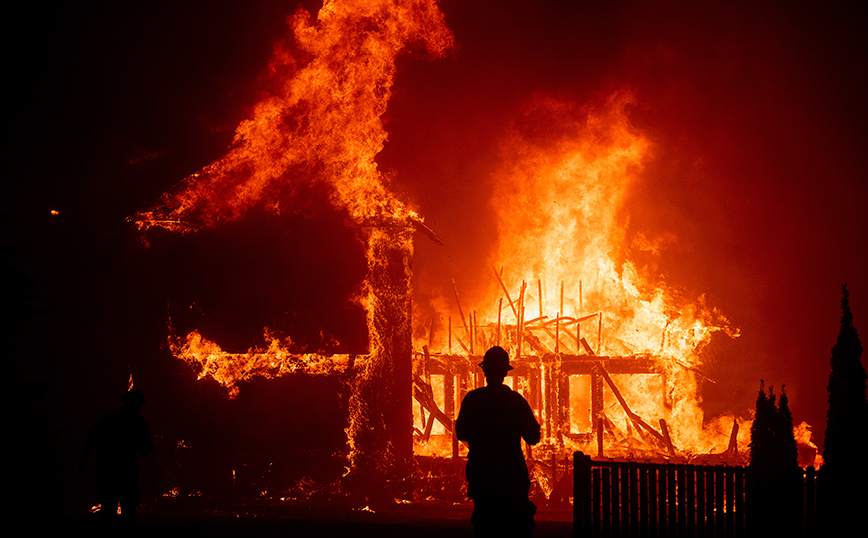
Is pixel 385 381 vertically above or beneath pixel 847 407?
beneath

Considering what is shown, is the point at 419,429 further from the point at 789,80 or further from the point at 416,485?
the point at 789,80

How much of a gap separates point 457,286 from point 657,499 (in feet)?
67.5

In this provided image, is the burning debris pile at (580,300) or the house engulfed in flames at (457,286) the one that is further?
the burning debris pile at (580,300)

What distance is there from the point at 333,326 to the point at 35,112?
9.70 metres

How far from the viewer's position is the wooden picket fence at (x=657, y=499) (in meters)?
8.11

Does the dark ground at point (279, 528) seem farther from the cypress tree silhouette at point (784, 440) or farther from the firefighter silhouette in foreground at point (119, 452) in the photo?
the cypress tree silhouette at point (784, 440)

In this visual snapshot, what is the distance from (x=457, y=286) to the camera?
2862cm

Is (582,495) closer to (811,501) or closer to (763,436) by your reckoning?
(811,501)

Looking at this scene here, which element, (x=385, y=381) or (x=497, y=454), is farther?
(x=385, y=381)

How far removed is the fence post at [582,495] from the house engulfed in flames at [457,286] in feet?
30.6

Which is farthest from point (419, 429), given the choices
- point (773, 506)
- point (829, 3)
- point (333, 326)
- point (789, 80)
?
point (829, 3)

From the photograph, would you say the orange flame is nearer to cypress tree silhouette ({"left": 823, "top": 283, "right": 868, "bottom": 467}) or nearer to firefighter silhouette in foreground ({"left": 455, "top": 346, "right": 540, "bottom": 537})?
cypress tree silhouette ({"left": 823, "top": 283, "right": 868, "bottom": 467})

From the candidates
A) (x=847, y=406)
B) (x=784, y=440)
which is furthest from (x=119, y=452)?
(x=847, y=406)

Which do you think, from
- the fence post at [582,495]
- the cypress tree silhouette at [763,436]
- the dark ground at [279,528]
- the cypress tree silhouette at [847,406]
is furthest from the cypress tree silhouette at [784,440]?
the fence post at [582,495]
